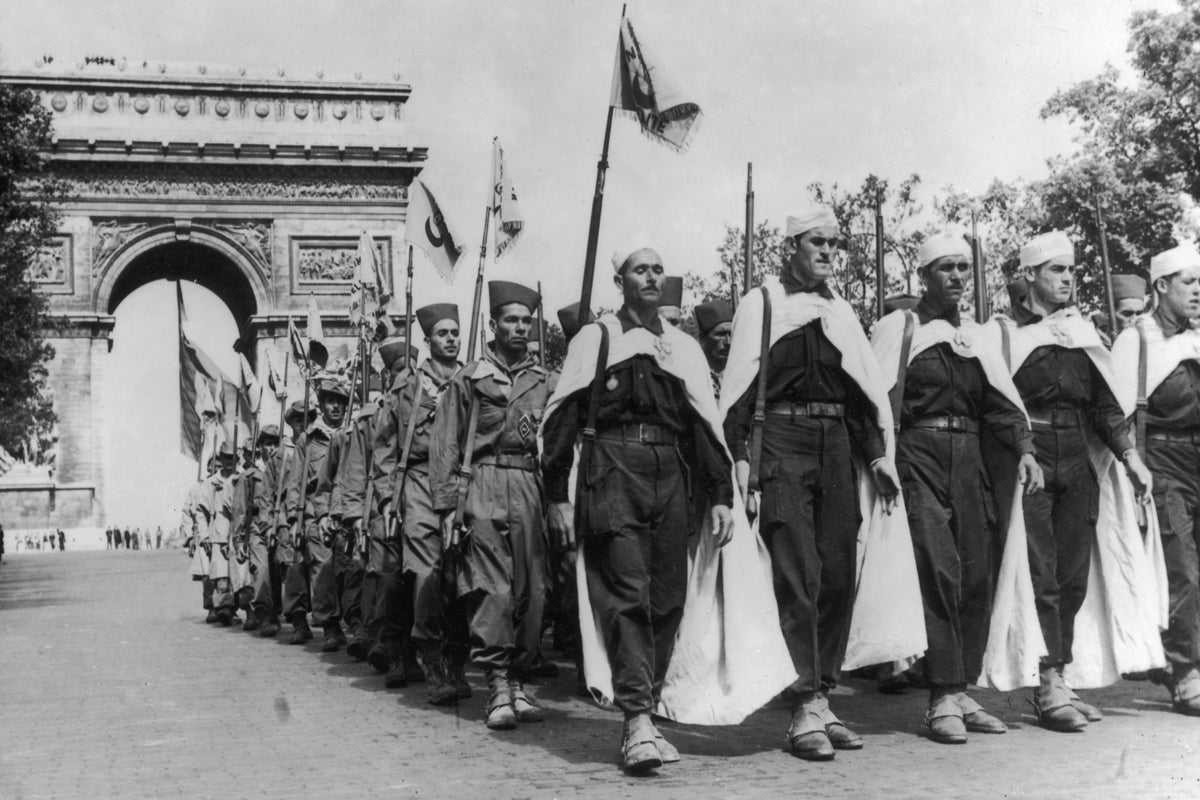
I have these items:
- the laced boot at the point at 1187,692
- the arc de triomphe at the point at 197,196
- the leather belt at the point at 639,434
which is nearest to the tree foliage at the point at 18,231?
the leather belt at the point at 639,434

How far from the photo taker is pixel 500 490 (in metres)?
8.89

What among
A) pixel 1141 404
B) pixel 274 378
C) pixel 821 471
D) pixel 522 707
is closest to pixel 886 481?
pixel 821 471

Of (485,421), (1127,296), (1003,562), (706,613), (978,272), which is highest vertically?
(1127,296)

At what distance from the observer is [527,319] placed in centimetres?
907

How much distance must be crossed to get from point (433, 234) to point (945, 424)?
476cm

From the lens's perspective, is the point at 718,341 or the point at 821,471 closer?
the point at 821,471

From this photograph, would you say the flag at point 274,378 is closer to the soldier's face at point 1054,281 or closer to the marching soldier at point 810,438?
the soldier's face at point 1054,281

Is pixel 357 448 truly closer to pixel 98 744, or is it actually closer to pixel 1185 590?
pixel 98 744

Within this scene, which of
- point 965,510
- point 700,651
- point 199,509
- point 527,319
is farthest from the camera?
point 199,509

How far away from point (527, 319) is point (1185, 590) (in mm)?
3709

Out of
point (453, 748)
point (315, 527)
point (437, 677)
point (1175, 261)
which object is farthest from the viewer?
point (315, 527)

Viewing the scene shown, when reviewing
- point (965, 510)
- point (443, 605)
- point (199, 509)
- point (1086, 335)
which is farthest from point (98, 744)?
point (199, 509)

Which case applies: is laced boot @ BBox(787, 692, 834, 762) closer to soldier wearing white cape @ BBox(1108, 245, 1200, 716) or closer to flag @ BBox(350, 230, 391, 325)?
soldier wearing white cape @ BBox(1108, 245, 1200, 716)

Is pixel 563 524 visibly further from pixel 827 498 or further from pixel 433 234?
pixel 433 234
